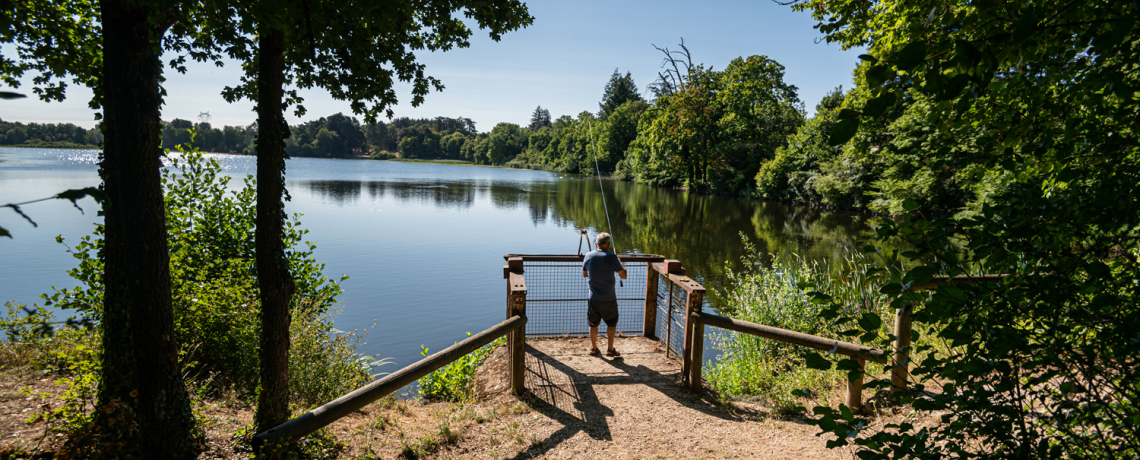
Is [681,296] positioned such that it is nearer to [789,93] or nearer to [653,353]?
[653,353]

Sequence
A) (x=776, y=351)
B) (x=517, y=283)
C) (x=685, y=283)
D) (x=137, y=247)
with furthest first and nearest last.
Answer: (x=776, y=351), (x=685, y=283), (x=517, y=283), (x=137, y=247)

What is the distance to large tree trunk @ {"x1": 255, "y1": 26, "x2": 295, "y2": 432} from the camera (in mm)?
3404

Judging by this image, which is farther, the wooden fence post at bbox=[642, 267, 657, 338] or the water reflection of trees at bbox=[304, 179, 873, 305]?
the water reflection of trees at bbox=[304, 179, 873, 305]

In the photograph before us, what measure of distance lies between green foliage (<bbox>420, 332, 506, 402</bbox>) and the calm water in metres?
2.47

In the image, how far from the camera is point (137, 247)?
2.93 metres

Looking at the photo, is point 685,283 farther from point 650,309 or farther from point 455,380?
point 455,380

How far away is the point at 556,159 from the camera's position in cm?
9625

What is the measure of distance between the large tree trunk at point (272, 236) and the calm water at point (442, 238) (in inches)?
73.7

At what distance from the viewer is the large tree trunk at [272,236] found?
3404 mm

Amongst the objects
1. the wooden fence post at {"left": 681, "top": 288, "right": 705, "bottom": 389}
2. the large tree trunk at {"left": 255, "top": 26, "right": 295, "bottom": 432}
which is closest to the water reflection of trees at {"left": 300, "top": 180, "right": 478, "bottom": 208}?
the wooden fence post at {"left": 681, "top": 288, "right": 705, "bottom": 389}

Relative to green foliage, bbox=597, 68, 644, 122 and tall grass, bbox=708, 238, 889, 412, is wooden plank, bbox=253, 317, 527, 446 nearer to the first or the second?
tall grass, bbox=708, 238, 889, 412

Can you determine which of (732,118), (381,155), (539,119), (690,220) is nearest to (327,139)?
(381,155)

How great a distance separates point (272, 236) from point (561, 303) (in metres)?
4.40

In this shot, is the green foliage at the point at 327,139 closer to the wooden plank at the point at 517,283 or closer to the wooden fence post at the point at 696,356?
the wooden plank at the point at 517,283
